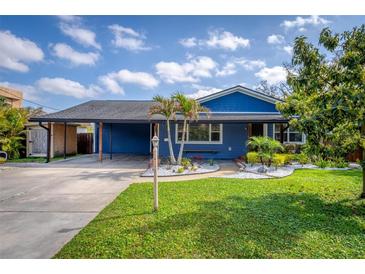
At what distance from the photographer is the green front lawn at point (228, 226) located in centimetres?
312

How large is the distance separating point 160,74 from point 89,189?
12.6m

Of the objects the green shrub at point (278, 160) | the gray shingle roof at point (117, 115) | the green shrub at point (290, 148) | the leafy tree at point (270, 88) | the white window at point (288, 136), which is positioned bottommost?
the green shrub at point (278, 160)

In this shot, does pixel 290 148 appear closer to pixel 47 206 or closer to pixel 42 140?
pixel 47 206

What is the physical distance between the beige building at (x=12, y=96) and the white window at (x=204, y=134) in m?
26.3

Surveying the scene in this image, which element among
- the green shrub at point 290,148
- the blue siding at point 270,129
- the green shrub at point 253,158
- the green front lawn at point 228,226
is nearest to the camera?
the green front lawn at point 228,226

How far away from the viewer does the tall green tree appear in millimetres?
4582

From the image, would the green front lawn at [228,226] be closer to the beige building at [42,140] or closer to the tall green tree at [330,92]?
the tall green tree at [330,92]

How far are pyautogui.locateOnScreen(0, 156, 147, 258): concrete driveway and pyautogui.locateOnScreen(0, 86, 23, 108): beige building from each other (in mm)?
25348

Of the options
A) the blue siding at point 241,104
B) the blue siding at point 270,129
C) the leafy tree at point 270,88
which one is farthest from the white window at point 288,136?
the leafy tree at point 270,88

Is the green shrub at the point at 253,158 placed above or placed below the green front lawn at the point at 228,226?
above

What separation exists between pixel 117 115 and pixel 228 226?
12.4 m

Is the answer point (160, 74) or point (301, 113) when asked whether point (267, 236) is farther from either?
point (160, 74)

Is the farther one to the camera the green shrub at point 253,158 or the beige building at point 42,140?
the beige building at point 42,140

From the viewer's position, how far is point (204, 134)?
1516 cm
